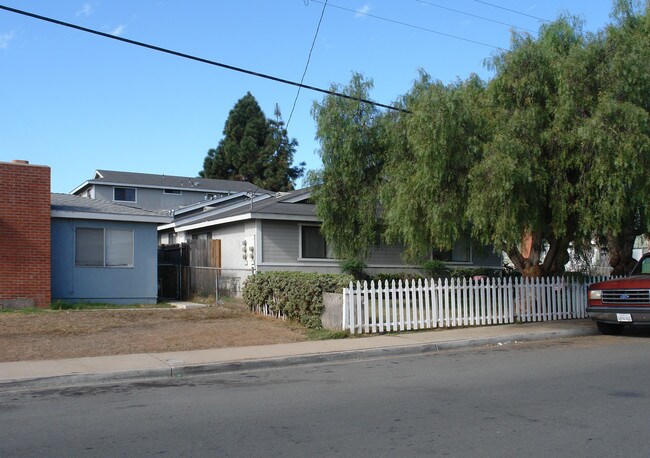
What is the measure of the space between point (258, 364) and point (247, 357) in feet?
1.24

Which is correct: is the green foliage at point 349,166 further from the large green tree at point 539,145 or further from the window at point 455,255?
the window at point 455,255

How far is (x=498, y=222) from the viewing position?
13867 millimetres

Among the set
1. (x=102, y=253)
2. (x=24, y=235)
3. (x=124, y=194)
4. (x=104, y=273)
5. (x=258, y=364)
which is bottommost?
(x=258, y=364)

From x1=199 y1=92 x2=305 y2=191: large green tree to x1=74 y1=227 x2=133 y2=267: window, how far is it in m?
40.5

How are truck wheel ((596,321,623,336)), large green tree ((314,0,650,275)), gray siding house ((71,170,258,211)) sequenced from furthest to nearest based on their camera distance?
gray siding house ((71,170,258,211)), truck wheel ((596,321,623,336)), large green tree ((314,0,650,275))

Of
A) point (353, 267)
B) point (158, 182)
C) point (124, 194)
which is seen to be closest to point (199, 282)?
point (353, 267)

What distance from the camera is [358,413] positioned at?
725 cm

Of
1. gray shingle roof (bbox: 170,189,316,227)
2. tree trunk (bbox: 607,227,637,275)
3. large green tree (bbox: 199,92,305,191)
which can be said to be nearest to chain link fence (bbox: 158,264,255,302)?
gray shingle roof (bbox: 170,189,316,227)

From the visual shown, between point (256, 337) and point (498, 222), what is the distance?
587 centimetres

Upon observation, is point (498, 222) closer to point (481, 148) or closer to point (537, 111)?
point (481, 148)

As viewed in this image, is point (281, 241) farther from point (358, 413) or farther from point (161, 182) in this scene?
point (161, 182)

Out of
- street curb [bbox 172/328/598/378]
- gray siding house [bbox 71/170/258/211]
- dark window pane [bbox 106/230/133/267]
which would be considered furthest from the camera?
gray siding house [bbox 71/170/258/211]

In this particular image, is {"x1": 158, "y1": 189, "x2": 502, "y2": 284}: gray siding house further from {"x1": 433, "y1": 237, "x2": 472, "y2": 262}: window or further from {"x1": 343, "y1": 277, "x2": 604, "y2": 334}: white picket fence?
{"x1": 343, "y1": 277, "x2": 604, "y2": 334}: white picket fence

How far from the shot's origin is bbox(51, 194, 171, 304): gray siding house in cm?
1812
